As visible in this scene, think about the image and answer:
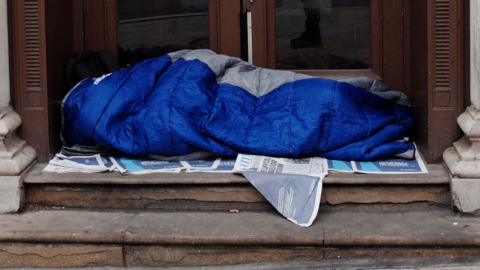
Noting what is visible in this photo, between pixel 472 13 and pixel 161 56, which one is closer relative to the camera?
pixel 472 13

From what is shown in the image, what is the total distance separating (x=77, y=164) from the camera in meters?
3.58

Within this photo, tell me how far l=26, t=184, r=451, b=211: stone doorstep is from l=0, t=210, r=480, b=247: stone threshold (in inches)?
2.8

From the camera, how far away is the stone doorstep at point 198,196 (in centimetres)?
333

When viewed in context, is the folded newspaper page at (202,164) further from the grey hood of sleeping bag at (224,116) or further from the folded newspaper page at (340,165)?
the folded newspaper page at (340,165)

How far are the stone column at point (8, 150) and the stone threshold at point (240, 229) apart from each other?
11cm

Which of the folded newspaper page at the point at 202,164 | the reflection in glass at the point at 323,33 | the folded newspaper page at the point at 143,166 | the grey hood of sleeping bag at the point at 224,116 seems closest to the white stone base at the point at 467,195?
the grey hood of sleeping bag at the point at 224,116

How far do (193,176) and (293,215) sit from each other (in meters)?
0.62

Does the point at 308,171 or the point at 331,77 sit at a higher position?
the point at 331,77

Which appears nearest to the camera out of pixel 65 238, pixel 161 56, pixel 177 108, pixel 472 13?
pixel 65 238

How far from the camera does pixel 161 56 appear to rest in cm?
394

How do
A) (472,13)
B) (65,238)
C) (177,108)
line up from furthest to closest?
(177,108), (472,13), (65,238)

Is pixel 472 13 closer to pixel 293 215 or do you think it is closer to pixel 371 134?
pixel 371 134

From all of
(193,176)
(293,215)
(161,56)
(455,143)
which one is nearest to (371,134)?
(455,143)

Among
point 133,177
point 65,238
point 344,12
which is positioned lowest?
point 65,238
